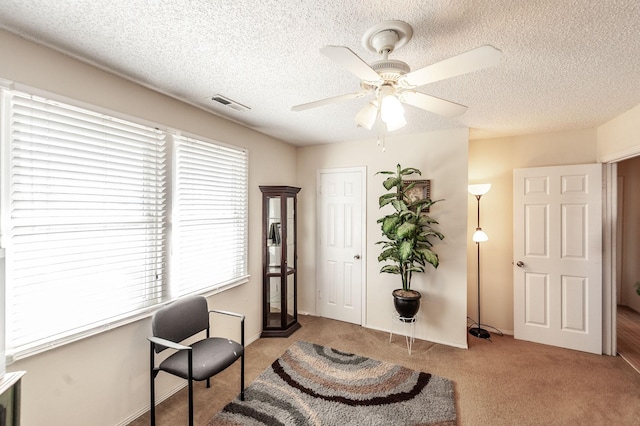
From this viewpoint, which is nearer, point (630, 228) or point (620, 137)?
point (620, 137)

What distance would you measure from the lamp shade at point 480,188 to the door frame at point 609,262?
1.12m

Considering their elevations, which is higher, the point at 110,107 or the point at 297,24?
the point at 297,24

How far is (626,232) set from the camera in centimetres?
395

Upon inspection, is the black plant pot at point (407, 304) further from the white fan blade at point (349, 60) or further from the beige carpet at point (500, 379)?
the white fan blade at point (349, 60)

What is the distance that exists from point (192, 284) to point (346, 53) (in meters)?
2.24

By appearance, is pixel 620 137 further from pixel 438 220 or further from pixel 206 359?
pixel 206 359

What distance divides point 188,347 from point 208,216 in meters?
1.20

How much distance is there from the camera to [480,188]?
10.2 ft

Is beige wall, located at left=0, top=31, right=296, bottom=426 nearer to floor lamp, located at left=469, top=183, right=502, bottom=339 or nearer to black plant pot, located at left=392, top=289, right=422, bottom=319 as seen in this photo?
black plant pot, located at left=392, top=289, right=422, bottom=319

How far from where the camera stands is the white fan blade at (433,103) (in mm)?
1409

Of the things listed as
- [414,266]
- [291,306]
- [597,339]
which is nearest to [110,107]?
[291,306]

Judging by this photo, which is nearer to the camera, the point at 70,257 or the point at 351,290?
the point at 70,257

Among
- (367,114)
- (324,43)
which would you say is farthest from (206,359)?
(324,43)

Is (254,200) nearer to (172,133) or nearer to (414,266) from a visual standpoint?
(172,133)
